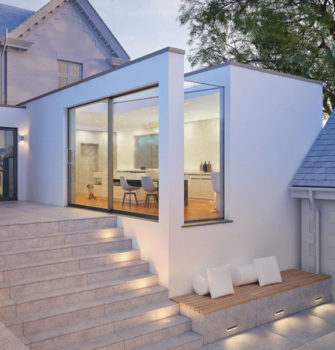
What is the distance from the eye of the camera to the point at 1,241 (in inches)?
230

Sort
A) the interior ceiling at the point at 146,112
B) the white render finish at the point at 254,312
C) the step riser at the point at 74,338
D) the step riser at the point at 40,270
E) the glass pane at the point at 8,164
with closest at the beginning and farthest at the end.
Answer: the step riser at the point at 74,338
the step riser at the point at 40,270
the white render finish at the point at 254,312
the interior ceiling at the point at 146,112
the glass pane at the point at 8,164

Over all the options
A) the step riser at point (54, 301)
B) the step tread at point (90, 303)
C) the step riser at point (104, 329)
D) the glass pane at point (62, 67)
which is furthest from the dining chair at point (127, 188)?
the glass pane at point (62, 67)

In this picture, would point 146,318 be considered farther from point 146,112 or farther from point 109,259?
point 146,112

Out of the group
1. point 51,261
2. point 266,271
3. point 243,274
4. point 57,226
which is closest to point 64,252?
point 51,261

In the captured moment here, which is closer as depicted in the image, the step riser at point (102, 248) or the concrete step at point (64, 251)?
the concrete step at point (64, 251)

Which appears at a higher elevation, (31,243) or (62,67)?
(62,67)

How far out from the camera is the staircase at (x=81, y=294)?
480cm

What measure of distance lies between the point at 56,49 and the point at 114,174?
8459 millimetres

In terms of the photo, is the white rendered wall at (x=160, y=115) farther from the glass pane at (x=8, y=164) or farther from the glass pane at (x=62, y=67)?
the glass pane at (x=62, y=67)

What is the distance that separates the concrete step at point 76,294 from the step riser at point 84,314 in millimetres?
175

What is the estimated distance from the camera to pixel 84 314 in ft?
16.8

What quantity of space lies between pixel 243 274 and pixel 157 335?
198 centimetres

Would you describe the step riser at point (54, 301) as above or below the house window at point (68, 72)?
below

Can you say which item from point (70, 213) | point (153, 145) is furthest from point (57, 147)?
point (153, 145)
